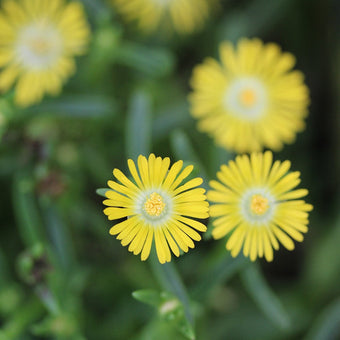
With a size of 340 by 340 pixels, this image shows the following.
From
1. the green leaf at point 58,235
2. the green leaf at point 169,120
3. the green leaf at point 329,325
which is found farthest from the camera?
the green leaf at point 169,120

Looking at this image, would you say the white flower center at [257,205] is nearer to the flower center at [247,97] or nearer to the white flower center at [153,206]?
the white flower center at [153,206]

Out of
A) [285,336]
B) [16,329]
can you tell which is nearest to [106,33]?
[16,329]

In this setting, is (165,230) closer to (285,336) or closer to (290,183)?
(290,183)

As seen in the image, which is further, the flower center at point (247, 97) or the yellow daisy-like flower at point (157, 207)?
the flower center at point (247, 97)

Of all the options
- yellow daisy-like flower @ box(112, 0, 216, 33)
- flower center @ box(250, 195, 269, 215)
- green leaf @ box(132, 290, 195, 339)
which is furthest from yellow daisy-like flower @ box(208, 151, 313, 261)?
yellow daisy-like flower @ box(112, 0, 216, 33)

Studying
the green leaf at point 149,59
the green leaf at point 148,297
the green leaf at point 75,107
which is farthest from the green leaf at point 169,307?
the green leaf at point 149,59

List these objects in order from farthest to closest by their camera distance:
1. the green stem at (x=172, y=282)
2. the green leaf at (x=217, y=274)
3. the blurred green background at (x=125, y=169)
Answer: the blurred green background at (x=125, y=169)
the green leaf at (x=217, y=274)
the green stem at (x=172, y=282)

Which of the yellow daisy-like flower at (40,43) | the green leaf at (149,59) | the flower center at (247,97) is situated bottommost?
the flower center at (247,97)

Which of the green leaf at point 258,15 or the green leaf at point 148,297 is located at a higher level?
the green leaf at point 258,15
